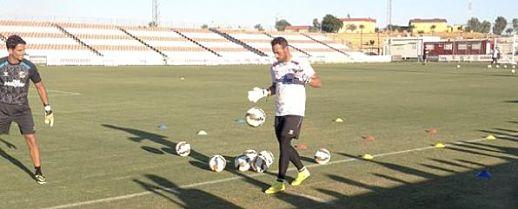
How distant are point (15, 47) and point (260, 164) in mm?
3533

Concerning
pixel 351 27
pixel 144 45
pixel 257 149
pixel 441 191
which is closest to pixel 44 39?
pixel 144 45

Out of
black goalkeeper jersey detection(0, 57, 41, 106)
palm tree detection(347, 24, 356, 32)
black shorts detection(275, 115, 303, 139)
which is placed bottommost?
black shorts detection(275, 115, 303, 139)

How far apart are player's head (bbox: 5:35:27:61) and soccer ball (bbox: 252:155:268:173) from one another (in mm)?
3363

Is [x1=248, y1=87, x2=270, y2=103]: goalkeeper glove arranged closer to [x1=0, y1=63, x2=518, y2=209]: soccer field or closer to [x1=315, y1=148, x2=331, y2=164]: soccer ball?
[x1=0, y1=63, x2=518, y2=209]: soccer field

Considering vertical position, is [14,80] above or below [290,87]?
above

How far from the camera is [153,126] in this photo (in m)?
14.3

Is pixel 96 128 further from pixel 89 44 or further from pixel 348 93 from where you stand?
pixel 89 44

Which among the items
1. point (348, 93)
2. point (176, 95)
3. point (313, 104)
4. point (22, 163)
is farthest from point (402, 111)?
point (22, 163)

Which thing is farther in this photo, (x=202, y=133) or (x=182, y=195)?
(x=202, y=133)

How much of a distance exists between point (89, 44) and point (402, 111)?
185ft

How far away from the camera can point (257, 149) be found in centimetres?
1113

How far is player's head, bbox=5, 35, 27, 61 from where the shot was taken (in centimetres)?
801

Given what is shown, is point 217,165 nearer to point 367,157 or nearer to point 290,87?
point 290,87

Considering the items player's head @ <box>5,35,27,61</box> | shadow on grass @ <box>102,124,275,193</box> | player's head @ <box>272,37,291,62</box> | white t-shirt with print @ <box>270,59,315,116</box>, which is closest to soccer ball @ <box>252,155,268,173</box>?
→ shadow on grass @ <box>102,124,275,193</box>
